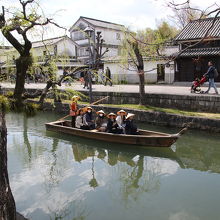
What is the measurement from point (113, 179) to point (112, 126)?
2684 millimetres

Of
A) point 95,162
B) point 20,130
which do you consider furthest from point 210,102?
point 20,130

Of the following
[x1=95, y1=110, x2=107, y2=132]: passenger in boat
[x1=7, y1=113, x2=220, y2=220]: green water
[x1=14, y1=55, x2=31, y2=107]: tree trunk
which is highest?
[x1=14, y1=55, x2=31, y2=107]: tree trunk

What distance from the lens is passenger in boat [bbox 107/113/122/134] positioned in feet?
30.7

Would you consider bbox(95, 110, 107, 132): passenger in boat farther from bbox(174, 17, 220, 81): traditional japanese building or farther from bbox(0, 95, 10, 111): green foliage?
bbox(174, 17, 220, 81): traditional japanese building

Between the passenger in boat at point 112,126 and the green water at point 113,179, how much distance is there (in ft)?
1.99

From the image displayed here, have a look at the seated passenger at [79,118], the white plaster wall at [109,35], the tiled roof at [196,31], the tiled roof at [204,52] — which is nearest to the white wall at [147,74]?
the tiled roof at [204,52]

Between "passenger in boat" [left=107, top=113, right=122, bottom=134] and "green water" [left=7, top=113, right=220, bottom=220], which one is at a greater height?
"passenger in boat" [left=107, top=113, right=122, bottom=134]

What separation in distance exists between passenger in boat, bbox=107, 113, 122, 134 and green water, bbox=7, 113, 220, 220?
607 mm

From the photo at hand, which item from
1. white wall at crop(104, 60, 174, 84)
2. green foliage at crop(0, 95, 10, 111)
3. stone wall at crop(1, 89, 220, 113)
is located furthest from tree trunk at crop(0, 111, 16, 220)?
white wall at crop(104, 60, 174, 84)

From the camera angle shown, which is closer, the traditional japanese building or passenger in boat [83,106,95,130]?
passenger in boat [83,106,95,130]

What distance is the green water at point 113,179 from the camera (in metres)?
5.45

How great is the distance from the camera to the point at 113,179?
714 centimetres

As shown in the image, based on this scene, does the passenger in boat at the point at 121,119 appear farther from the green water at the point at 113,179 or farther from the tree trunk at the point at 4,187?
the tree trunk at the point at 4,187

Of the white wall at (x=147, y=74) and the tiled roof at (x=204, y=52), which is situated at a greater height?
the tiled roof at (x=204, y=52)
